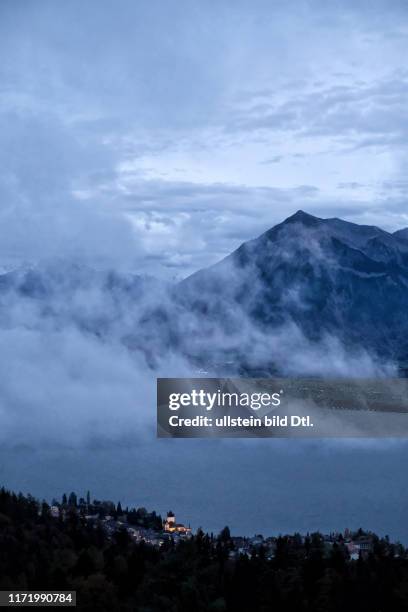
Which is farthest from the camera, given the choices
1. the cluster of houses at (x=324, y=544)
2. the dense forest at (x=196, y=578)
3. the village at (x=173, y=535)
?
the village at (x=173, y=535)

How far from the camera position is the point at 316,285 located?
82.9 m

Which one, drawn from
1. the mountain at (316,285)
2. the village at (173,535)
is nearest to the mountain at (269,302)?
the mountain at (316,285)

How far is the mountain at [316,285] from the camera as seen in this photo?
76000 millimetres

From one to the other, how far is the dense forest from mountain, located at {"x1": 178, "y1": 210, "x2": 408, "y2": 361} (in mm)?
59023

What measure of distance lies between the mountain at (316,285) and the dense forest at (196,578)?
5902cm

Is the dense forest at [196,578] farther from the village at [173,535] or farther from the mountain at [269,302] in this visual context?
the mountain at [269,302]

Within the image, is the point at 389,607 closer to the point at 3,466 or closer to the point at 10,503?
the point at 10,503

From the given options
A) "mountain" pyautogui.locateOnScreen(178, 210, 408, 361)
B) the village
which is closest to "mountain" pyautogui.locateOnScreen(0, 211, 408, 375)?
"mountain" pyautogui.locateOnScreen(178, 210, 408, 361)

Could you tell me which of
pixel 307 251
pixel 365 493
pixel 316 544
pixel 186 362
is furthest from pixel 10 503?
pixel 307 251

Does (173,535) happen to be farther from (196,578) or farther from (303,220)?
(303,220)

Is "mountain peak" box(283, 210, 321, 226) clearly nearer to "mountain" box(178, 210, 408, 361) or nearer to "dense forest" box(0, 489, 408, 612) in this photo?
"mountain" box(178, 210, 408, 361)

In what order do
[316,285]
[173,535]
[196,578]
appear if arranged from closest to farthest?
[196,578] → [173,535] → [316,285]

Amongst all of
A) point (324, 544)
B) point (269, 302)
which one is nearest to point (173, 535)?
point (324, 544)

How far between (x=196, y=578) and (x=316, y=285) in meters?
72.0
